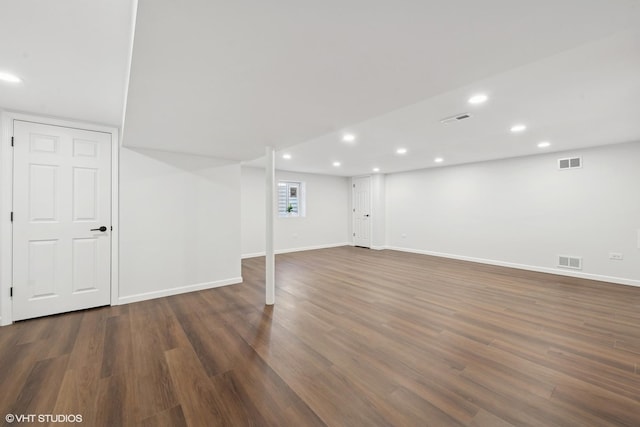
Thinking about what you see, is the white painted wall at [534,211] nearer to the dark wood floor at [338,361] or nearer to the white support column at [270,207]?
the dark wood floor at [338,361]

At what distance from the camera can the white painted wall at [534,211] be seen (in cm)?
421

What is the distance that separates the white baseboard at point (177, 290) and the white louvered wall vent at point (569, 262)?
609 cm

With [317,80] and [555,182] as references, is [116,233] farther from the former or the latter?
[555,182]

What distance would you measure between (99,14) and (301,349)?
9.06 feet

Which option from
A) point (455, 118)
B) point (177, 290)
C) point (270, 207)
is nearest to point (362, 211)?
point (270, 207)

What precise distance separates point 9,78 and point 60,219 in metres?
1.63

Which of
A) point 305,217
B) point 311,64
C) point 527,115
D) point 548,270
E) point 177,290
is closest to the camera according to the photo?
point 311,64

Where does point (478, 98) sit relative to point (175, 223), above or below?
above

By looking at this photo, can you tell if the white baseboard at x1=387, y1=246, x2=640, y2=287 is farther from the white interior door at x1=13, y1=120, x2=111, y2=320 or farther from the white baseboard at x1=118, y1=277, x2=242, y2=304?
the white interior door at x1=13, y1=120, x2=111, y2=320

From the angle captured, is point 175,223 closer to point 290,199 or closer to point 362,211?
point 290,199

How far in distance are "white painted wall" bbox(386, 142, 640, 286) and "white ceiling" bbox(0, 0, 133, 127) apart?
666 cm

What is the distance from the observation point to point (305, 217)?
7.79 meters

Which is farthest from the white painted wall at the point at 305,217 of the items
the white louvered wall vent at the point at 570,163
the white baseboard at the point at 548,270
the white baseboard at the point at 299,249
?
the white louvered wall vent at the point at 570,163

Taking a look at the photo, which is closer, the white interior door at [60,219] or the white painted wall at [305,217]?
the white interior door at [60,219]
